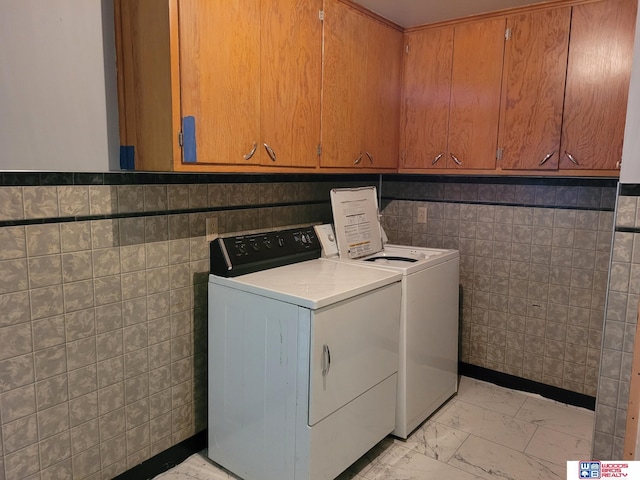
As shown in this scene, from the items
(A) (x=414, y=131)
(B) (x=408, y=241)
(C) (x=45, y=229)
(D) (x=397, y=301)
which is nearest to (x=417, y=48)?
(A) (x=414, y=131)

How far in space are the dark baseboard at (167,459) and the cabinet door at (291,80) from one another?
137cm

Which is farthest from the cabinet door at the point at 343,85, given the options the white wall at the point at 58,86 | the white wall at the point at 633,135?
the white wall at the point at 633,135

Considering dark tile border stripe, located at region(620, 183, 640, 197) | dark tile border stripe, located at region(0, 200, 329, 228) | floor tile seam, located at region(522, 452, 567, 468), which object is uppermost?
dark tile border stripe, located at region(620, 183, 640, 197)

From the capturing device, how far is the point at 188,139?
170 cm

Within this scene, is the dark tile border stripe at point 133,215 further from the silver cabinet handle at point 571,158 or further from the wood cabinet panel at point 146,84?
the silver cabinet handle at point 571,158

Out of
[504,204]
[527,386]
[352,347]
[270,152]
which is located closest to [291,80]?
[270,152]

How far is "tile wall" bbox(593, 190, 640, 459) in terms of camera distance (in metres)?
1.58

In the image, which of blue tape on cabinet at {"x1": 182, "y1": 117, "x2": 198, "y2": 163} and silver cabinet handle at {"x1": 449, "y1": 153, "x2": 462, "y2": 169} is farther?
silver cabinet handle at {"x1": 449, "y1": 153, "x2": 462, "y2": 169}

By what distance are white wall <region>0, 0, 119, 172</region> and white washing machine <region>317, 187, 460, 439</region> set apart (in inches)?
47.6

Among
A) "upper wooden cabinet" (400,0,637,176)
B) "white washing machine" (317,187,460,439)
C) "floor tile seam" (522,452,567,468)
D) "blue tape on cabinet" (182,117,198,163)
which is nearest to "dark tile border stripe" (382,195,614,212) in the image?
"upper wooden cabinet" (400,0,637,176)

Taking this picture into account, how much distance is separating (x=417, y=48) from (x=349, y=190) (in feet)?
3.09

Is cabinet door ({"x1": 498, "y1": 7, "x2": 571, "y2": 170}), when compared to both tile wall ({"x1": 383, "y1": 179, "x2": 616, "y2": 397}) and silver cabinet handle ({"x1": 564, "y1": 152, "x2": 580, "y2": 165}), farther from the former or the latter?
tile wall ({"x1": 383, "y1": 179, "x2": 616, "y2": 397})

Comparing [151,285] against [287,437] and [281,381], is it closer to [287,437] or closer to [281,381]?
[281,381]

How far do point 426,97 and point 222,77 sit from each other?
1.45 m
